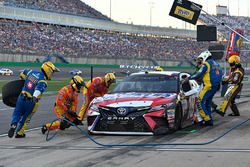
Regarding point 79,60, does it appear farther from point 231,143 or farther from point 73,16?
point 231,143

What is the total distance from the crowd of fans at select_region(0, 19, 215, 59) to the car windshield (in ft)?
142

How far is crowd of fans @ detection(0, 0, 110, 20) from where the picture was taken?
68.0 meters

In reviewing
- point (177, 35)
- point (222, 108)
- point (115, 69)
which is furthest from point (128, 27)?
point (222, 108)

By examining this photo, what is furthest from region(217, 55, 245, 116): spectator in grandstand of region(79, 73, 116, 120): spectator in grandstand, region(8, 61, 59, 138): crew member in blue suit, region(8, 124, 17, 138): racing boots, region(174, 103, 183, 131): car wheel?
region(8, 124, 17, 138): racing boots

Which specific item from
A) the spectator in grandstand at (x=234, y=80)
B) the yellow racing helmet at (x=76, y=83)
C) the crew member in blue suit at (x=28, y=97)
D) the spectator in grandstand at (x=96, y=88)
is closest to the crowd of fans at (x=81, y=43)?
the spectator in grandstand at (x=234, y=80)

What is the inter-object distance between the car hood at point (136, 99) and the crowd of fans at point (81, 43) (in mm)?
Result: 44284

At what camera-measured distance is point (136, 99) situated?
32.6 ft

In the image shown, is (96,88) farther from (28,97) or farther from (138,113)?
(138,113)

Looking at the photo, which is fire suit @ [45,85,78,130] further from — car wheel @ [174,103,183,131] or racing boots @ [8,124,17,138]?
car wheel @ [174,103,183,131]

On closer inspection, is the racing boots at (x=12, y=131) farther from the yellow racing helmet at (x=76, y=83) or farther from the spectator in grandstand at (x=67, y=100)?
the yellow racing helmet at (x=76, y=83)

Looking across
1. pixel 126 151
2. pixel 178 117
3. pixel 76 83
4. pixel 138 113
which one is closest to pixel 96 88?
pixel 76 83

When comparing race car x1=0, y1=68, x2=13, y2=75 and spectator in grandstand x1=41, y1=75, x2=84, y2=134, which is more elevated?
spectator in grandstand x1=41, y1=75, x2=84, y2=134

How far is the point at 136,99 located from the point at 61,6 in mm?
66984

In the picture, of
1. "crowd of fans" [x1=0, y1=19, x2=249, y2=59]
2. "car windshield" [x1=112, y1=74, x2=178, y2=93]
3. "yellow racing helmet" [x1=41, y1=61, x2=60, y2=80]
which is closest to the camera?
"yellow racing helmet" [x1=41, y1=61, x2=60, y2=80]
